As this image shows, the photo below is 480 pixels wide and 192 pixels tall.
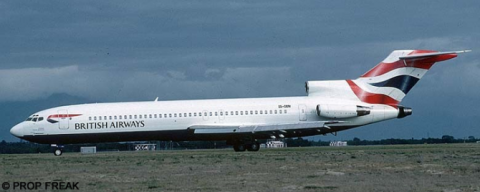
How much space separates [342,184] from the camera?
70.9 feet

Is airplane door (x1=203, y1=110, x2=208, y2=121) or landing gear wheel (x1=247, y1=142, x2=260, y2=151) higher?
airplane door (x1=203, y1=110, x2=208, y2=121)

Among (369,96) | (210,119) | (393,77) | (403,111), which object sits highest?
(393,77)

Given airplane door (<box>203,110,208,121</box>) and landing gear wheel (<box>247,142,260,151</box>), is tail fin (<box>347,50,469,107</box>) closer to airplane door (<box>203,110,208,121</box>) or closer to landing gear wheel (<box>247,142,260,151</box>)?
landing gear wheel (<box>247,142,260,151</box>)

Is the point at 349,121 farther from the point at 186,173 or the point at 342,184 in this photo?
the point at 342,184

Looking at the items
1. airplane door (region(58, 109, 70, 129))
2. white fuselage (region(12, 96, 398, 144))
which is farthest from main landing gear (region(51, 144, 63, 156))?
airplane door (region(58, 109, 70, 129))

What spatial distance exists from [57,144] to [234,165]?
23.0 m

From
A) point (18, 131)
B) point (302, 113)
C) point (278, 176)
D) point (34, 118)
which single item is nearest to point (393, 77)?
point (302, 113)

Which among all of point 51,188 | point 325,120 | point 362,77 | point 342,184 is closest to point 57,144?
point 325,120

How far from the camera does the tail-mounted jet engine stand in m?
49.8

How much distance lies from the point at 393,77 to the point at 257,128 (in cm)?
1139

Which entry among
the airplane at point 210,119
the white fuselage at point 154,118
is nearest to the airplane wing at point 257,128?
the airplane at point 210,119

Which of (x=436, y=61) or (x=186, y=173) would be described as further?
(x=436, y=61)

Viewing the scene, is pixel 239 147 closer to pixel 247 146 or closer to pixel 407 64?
pixel 247 146

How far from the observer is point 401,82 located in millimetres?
52719
